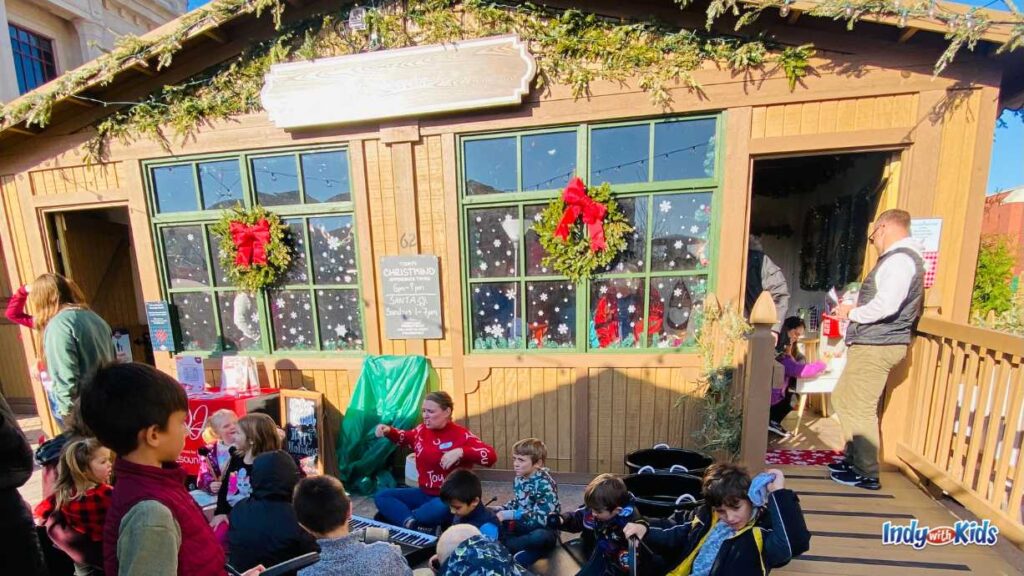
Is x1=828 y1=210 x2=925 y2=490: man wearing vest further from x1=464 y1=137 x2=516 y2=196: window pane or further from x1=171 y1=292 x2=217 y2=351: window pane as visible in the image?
x1=171 y1=292 x2=217 y2=351: window pane

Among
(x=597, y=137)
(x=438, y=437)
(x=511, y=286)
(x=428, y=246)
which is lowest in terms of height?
(x=438, y=437)

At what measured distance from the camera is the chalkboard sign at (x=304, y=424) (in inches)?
139

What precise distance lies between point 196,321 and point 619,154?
4.14 m

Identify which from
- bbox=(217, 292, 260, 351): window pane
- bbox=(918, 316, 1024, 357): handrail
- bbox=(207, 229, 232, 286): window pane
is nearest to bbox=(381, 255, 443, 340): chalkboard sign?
bbox=(217, 292, 260, 351): window pane

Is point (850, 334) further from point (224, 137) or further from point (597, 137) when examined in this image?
point (224, 137)

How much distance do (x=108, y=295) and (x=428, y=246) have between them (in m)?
5.09

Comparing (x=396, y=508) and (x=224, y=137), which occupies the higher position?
(x=224, y=137)

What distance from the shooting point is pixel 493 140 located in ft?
10.6

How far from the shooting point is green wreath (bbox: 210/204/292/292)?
352 cm

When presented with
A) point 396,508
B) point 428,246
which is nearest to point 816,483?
point 396,508

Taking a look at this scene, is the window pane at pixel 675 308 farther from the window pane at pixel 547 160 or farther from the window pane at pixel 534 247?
the window pane at pixel 547 160

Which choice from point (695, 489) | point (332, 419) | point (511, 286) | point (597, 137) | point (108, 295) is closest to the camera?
point (695, 489)

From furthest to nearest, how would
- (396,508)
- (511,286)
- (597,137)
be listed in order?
1. (511,286)
2. (597,137)
3. (396,508)

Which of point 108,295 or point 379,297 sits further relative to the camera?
point 108,295
